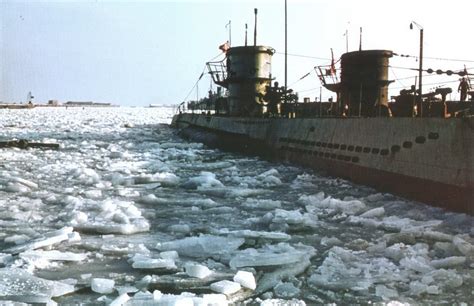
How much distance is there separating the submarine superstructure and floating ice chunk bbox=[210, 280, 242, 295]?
5.06 metres

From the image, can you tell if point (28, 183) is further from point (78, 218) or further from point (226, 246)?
point (226, 246)

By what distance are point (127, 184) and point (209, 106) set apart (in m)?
22.2

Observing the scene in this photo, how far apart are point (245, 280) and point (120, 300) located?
1.26m

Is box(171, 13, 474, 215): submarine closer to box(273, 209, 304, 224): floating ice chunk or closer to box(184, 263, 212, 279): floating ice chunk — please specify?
box(273, 209, 304, 224): floating ice chunk

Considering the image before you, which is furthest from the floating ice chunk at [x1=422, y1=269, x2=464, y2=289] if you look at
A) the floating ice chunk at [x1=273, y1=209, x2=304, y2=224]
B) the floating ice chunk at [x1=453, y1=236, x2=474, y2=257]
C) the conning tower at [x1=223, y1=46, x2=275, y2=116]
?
the conning tower at [x1=223, y1=46, x2=275, y2=116]

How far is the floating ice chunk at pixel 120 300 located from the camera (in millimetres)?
4117

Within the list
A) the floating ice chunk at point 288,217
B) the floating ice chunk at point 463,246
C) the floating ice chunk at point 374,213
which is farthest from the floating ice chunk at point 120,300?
the floating ice chunk at point 374,213

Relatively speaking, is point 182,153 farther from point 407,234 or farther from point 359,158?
point 407,234

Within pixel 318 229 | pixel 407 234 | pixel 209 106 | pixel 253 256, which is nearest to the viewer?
pixel 253 256

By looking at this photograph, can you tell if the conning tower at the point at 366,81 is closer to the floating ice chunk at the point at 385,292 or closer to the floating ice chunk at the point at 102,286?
the floating ice chunk at the point at 385,292

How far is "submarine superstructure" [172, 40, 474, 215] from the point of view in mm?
8344

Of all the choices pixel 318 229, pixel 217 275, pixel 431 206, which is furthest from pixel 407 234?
pixel 217 275

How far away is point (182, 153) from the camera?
795 inches

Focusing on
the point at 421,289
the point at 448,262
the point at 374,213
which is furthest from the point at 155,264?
the point at 374,213
